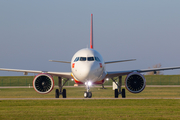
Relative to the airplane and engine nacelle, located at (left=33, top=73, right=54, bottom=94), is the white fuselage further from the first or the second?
engine nacelle, located at (left=33, top=73, right=54, bottom=94)

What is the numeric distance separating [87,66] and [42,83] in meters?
4.64

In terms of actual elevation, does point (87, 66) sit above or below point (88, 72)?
above

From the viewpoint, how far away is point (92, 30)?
128 feet

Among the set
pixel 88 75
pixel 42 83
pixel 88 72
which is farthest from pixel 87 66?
pixel 42 83

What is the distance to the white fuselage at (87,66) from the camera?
88.1 ft

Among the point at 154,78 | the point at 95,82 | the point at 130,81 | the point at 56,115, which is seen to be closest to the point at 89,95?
the point at 95,82

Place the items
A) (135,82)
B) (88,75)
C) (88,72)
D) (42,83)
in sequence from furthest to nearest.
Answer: (42,83)
(135,82)
(88,75)
(88,72)

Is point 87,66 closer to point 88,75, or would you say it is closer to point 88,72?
point 88,72

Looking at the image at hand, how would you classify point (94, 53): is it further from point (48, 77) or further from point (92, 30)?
point (92, 30)

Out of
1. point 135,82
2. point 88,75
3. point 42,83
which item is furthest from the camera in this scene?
point 42,83

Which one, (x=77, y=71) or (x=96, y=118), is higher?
(x=77, y=71)

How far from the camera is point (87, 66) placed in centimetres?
2680

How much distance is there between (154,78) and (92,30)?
59.2m

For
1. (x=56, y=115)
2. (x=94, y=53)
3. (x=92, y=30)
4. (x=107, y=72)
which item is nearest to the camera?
(x=56, y=115)
